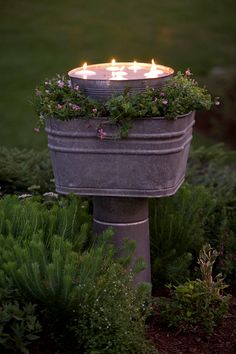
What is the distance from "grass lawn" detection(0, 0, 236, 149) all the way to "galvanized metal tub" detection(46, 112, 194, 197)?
21.8 ft

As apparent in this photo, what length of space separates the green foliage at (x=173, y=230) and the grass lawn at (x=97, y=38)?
6.03 m

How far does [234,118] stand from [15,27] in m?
5.93

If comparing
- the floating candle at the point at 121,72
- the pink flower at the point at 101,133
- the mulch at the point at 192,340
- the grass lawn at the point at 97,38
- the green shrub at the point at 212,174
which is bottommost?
the grass lawn at the point at 97,38

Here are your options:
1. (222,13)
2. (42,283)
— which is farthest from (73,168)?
(222,13)

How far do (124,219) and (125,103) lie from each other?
70 centimetres

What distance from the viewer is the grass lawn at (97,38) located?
12.7 m

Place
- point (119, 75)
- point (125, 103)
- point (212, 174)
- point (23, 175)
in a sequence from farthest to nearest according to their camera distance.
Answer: point (212, 174)
point (23, 175)
point (119, 75)
point (125, 103)

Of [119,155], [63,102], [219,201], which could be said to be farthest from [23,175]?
[119,155]

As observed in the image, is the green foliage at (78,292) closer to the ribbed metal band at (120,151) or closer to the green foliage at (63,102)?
the ribbed metal band at (120,151)

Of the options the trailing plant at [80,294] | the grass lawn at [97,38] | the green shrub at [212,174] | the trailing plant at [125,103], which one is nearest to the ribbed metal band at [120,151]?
the trailing plant at [125,103]

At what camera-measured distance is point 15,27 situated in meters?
15.6

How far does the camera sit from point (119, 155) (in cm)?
400

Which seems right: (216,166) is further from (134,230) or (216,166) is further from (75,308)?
(75,308)

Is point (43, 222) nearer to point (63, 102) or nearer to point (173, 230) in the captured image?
point (63, 102)
